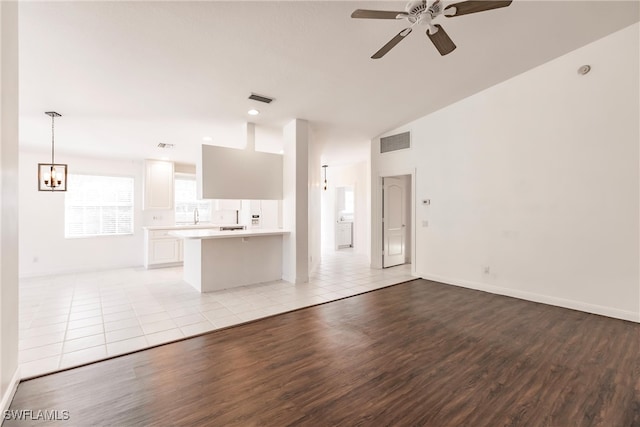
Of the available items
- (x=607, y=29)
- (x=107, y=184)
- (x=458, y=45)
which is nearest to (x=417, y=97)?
(x=458, y=45)

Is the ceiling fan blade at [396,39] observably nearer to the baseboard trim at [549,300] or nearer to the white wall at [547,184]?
the white wall at [547,184]

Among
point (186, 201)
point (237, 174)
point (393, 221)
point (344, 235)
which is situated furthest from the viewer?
point (344, 235)

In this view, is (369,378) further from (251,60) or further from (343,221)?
(343,221)

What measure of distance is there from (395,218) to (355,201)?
229 cm

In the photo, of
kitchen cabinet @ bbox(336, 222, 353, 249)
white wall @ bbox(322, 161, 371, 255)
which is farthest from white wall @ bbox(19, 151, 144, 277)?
kitchen cabinet @ bbox(336, 222, 353, 249)

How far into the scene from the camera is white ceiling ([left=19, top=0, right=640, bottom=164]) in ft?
8.00

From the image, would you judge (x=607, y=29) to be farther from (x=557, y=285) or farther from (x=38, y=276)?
(x=38, y=276)

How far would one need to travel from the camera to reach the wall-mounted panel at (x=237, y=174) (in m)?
4.62

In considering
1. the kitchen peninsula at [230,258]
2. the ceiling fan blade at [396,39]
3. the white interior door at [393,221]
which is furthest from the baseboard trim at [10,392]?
the white interior door at [393,221]

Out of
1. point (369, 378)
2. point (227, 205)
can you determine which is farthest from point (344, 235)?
point (369, 378)

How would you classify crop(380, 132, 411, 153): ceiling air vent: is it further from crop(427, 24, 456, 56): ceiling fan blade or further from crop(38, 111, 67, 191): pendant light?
crop(38, 111, 67, 191): pendant light

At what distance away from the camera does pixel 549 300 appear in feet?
12.8

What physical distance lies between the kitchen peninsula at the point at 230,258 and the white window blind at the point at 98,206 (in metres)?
3.01

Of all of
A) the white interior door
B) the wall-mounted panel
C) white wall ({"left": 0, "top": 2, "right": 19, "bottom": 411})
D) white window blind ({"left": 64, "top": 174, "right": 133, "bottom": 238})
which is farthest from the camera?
white window blind ({"left": 64, "top": 174, "right": 133, "bottom": 238})
